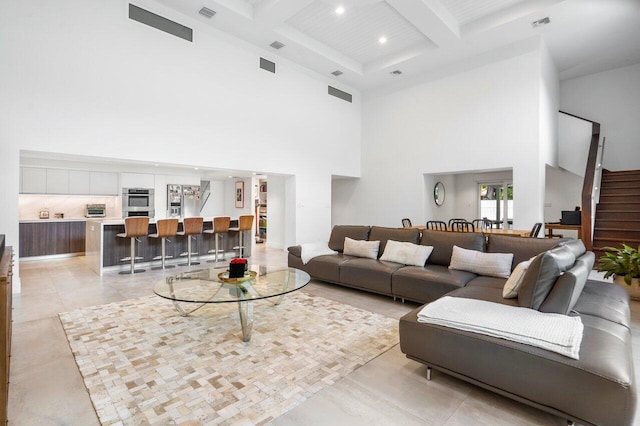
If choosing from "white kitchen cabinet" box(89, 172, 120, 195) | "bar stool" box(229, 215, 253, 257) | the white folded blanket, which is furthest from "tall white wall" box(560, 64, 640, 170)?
"white kitchen cabinet" box(89, 172, 120, 195)

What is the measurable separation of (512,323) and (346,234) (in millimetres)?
3421

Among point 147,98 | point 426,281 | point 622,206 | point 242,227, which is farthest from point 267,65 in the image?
point 622,206

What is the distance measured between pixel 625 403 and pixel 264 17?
6.76m

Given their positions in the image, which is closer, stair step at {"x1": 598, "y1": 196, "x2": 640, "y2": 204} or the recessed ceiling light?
the recessed ceiling light

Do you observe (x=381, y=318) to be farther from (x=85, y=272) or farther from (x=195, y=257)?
(x=85, y=272)

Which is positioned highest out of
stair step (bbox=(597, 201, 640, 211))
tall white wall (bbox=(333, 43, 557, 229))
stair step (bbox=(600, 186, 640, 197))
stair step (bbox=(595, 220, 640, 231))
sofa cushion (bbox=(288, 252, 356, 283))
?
tall white wall (bbox=(333, 43, 557, 229))

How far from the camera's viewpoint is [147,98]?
220 inches

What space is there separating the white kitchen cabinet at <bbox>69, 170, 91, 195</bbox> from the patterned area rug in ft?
17.5

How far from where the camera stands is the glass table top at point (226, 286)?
2791 mm

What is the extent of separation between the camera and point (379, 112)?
9289mm

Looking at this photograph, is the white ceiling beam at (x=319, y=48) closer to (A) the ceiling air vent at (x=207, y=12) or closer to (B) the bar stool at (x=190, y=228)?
(A) the ceiling air vent at (x=207, y=12)

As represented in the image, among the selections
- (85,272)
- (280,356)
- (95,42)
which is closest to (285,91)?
(95,42)

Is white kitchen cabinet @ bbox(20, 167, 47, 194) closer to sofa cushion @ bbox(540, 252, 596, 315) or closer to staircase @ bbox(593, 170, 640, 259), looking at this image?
sofa cushion @ bbox(540, 252, 596, 315)

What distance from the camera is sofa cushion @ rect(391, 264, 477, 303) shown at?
3.52 meters
